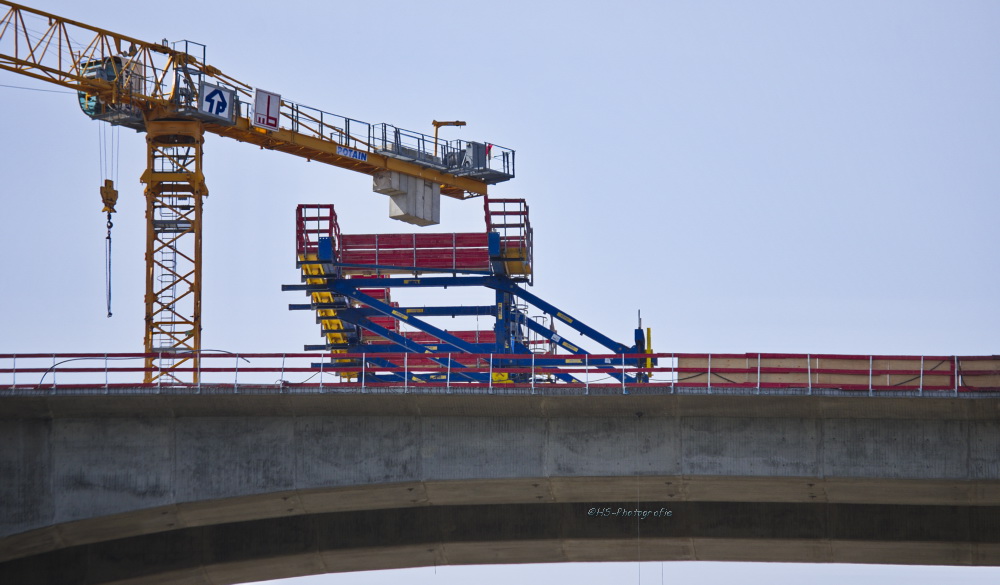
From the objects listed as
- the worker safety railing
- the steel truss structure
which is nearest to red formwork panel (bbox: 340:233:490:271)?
the steel truss structure

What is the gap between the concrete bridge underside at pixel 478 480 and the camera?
32.4m

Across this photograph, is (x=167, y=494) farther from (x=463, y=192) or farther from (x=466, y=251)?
(x=463, y=192)

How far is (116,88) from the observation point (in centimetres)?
5212

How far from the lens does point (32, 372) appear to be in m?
32.9

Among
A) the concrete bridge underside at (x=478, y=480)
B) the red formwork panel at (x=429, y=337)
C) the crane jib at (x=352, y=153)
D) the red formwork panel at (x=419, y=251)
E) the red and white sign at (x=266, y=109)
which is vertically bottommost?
the concrete bridge underside at (x=478, y=480)

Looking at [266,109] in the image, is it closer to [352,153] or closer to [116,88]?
[352,153]

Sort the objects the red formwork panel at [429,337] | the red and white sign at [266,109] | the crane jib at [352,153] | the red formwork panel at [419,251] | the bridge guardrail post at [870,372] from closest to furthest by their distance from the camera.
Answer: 1. the bridge guardrail post at [870,372]
2. the red and white sign at [266,109]
3. the red formwork panel at [419,251]
4. the crane jib at [352,153]
5. the red formwork panel at [429,337]

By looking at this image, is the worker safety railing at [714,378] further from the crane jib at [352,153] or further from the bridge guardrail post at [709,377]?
the crane jib at [352,153]

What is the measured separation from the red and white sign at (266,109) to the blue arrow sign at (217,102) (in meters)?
1.42

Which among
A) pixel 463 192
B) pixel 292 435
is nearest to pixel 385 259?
pixel 463 192

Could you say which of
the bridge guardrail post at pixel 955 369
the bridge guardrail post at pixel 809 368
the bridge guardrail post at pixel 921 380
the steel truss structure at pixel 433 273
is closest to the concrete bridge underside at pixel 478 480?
the bridge guardrail post at pixel 921 380

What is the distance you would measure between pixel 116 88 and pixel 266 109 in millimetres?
6434

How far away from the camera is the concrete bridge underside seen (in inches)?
1277

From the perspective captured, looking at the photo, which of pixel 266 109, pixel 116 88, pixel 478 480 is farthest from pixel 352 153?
pixel 478 480
